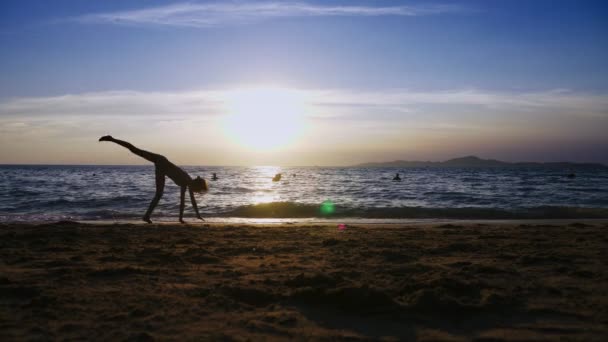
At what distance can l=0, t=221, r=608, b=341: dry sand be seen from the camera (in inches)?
133

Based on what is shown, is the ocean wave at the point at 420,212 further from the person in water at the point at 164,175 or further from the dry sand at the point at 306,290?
the dry sand at the point at 306,290

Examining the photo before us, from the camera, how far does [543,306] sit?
3.86 m

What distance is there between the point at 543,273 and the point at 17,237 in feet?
29.1

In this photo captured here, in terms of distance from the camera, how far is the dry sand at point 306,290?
3.38 meters

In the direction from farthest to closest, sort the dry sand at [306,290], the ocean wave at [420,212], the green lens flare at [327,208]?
1. the green lens flare at [327,208]
2. the ocean wave at [420,212]
3. the dry sand at [306,290]

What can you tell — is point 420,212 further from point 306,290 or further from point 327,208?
point 306,290

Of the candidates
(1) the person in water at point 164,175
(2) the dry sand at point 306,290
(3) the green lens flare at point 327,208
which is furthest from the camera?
(3) the green lens flare at point 327,208

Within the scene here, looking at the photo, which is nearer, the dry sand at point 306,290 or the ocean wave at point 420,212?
the dry sand at point 306,290

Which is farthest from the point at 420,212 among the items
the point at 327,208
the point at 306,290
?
the point at 306,290

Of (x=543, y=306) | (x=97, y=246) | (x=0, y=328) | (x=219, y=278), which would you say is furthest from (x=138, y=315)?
(x=97, y=246)

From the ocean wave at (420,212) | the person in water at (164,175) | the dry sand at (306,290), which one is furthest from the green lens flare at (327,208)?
the dry sand at (306,290)

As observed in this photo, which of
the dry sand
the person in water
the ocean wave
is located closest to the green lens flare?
the ocean wave

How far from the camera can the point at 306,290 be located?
421 centimetres

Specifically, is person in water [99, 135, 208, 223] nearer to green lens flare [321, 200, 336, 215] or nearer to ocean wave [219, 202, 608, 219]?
ocean wave [219, 202, 608, 219]
